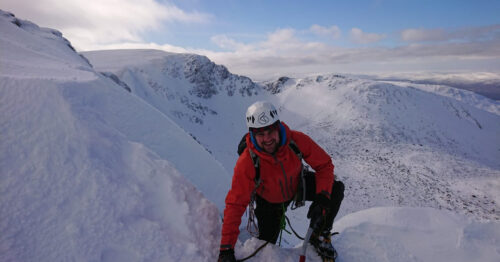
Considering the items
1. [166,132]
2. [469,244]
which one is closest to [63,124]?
[166,132]

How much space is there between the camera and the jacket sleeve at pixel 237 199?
3.37m

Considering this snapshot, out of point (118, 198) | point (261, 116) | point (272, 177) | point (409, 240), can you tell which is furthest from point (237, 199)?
point (409, 240)

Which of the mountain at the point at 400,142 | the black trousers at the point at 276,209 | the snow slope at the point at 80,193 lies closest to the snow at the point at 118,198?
the snow slope at the point at 80,193

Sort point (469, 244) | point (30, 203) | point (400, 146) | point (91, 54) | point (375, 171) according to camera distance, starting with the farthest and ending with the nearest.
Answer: point (91, 54)
point (400, 146)
point (375, 171)
point (469, 244)
point (30, 203)

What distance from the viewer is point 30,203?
3180mm

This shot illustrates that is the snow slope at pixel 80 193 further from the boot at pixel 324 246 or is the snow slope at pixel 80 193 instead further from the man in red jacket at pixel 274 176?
the boot at pixel 324 246

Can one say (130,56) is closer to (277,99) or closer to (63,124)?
(277,99)

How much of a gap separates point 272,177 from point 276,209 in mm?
1146

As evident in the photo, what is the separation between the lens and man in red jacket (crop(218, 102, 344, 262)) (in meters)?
3.47

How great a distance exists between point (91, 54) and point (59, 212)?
74432 mm

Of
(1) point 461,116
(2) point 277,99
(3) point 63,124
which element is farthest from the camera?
(2) point 277,99

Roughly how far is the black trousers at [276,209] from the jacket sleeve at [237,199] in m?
1.12

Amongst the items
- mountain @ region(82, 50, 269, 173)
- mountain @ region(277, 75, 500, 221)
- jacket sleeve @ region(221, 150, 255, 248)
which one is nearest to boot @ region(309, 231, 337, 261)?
jacket sleeve @ region(221, 150, 255, 248)

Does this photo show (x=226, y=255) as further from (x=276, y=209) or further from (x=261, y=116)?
(x=261, y=116)
